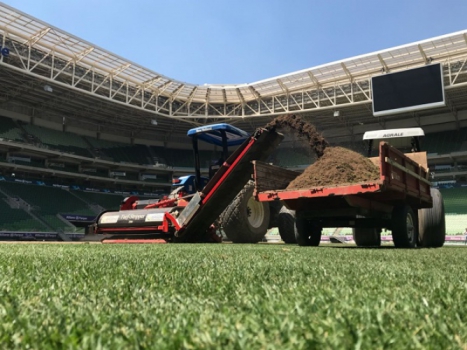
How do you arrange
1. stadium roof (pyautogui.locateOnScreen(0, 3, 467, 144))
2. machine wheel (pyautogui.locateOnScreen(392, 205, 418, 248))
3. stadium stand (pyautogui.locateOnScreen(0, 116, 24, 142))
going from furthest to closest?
stadium stand (pyautogui.locateOnScreen(0, 116, 24, 142)) → stadium roof (pyautogui.locateOnScreen(0, 3, 467, 144)) → machine wheel (pyautogui.locateOnScreen(392, 205, 418, 248))

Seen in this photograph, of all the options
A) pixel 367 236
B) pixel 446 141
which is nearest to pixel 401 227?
pixel 367 236

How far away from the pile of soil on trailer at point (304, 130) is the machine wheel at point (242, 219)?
79.5 inches

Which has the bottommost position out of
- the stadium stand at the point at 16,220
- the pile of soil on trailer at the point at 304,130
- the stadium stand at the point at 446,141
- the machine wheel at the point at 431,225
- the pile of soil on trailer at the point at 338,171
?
the stadium stand at the point at 16,220

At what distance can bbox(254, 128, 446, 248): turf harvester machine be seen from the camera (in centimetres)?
557

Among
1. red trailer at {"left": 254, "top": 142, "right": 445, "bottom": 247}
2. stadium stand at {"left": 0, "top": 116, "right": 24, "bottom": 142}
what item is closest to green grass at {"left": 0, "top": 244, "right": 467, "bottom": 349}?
red trailer at {"left": 254, "top": 142, "right": 445, "bottom": 247}

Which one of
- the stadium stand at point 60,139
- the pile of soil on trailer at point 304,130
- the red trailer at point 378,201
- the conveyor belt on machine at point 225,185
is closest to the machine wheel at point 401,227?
the red trailer at point 378,201

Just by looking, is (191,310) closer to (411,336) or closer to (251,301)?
(251,301)

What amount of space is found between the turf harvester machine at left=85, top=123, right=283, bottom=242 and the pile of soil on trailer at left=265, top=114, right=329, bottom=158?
260mm

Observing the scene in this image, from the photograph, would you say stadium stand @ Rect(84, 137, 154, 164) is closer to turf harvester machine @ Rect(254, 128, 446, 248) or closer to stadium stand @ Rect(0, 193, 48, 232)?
stadium stand @ Rect(0, 193, 48, 232)

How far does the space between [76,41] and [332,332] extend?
25.2 m

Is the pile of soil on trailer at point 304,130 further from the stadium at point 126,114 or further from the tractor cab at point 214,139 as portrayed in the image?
the stadium at point 126,114

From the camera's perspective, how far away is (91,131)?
35500mm

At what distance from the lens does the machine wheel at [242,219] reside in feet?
29.3

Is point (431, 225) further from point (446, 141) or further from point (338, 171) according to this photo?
point (446, 141)
